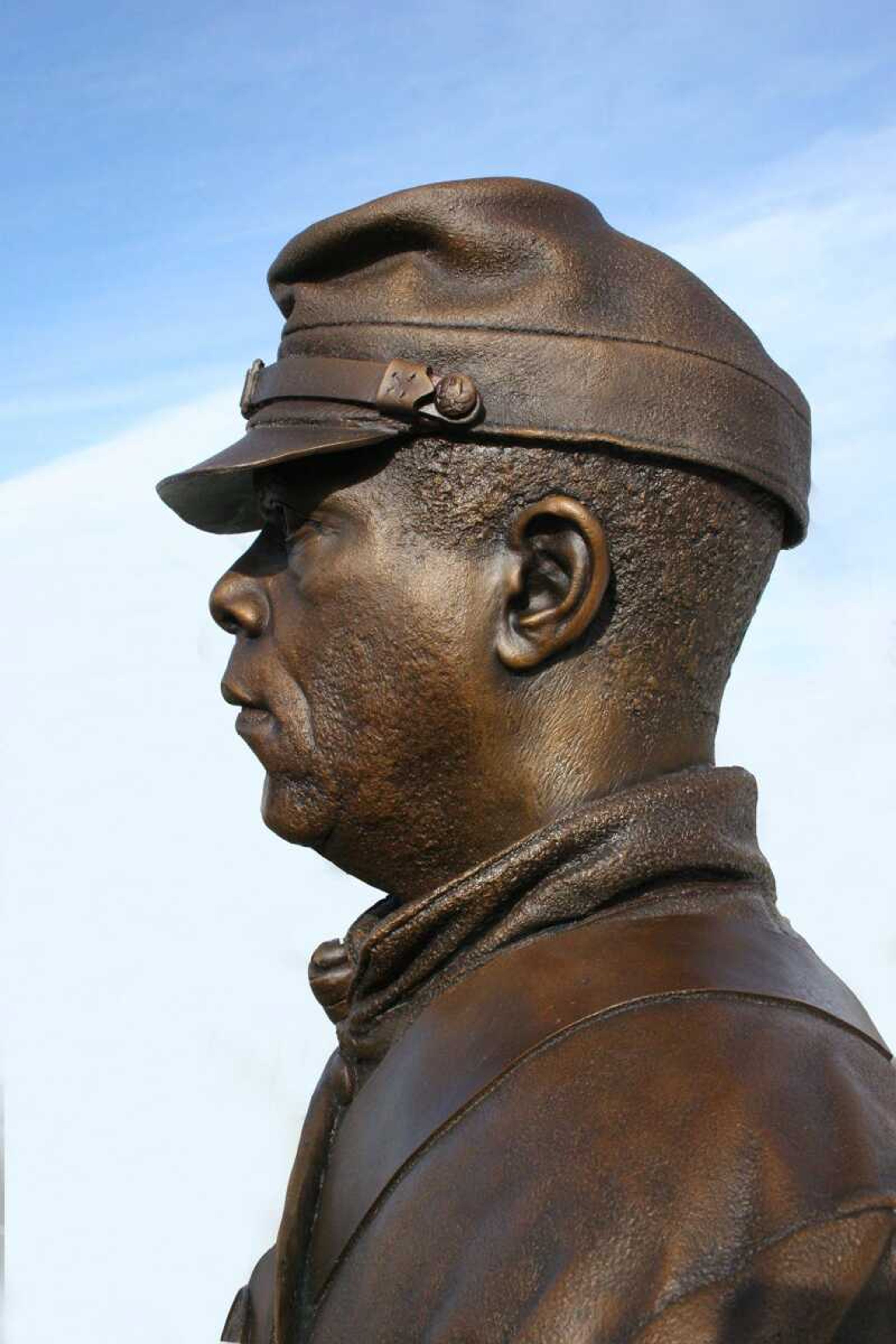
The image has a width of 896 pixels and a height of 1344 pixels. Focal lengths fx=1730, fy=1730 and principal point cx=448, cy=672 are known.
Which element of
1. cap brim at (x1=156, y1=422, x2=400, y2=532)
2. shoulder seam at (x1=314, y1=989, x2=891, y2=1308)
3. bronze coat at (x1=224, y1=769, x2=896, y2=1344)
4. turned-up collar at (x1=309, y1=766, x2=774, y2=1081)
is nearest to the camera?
bronze coat at (x1=224, y1=769, x2=896, y2=1344)

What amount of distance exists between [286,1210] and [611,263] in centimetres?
173

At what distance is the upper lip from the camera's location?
3053mm

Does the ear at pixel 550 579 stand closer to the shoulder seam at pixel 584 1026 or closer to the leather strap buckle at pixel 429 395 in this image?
the leather strap buckle at pixel 429 395

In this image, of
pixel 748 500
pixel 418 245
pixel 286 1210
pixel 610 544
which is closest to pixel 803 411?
pixel 748 500

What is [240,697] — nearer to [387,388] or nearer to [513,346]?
[387,388]

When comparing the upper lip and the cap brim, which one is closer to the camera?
the cap brim

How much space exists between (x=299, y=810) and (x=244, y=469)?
0.60m

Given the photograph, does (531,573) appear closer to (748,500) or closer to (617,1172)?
(748,500)

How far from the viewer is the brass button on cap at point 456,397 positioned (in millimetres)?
2801

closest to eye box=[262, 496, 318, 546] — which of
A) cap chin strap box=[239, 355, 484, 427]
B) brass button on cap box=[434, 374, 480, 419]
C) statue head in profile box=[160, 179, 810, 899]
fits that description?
statue head in profile box=[160, 179, 810, 899]

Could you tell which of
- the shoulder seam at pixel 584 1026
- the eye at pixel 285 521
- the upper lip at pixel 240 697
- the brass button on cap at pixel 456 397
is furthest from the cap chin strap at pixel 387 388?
the shoulder seam at pixel 584 1026

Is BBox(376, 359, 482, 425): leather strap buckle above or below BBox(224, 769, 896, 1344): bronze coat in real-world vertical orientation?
above

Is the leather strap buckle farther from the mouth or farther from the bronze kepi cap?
the mouth

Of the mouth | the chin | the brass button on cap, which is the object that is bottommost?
the chin
